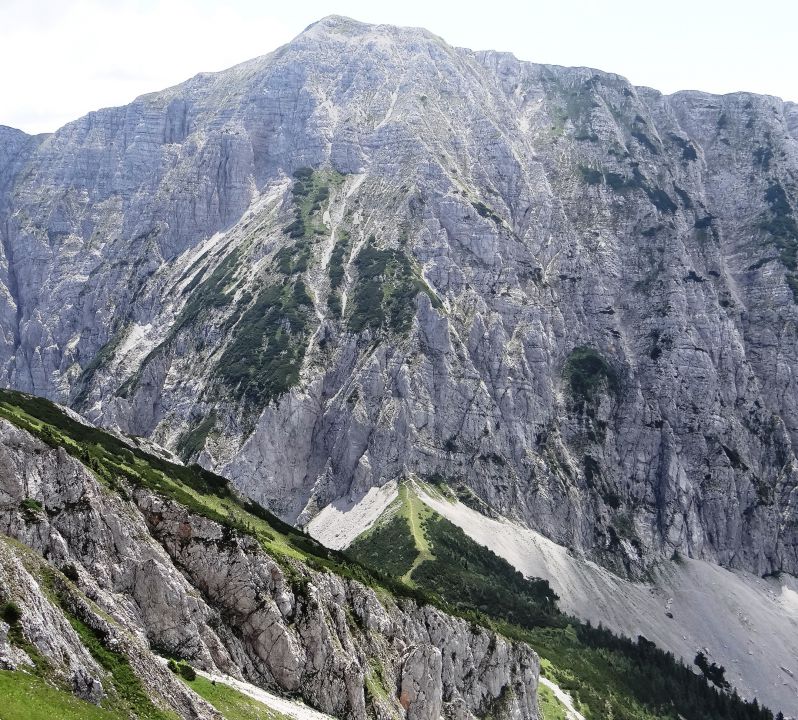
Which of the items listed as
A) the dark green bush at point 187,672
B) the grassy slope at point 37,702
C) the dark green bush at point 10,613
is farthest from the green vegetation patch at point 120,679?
the dark green bush at point 187,672

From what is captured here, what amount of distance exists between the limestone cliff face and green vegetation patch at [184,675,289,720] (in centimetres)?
409

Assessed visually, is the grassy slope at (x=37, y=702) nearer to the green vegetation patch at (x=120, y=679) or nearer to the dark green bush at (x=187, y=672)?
the green vegetation patch at (x=120, y=679)

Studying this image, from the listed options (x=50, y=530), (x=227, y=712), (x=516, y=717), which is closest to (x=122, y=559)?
(x=50, y=530)

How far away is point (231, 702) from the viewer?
60.0 metres

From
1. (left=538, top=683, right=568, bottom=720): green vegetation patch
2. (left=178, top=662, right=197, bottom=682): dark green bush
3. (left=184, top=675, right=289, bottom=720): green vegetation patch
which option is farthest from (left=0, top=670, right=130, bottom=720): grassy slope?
(left=538, top=683, right=568, bottom=720): green vegetation patch

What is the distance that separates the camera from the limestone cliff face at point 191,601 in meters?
53.0

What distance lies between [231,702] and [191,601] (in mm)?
11729

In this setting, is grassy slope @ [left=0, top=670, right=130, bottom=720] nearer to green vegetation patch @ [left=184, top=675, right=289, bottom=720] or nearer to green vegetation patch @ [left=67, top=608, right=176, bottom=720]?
green vegetation patch @ [left=67, top=608, right=176, bottom=720]

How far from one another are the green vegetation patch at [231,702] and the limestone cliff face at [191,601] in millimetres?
4091

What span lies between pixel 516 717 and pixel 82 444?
63.5 m

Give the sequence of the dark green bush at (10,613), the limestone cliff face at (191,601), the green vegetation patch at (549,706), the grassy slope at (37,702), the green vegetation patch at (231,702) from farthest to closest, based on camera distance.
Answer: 1. the green vegetation patch at (549,706)
2. the green vegetation patch at (231,702)
3. the limestone cliff face at (191,601)
4. the dark green bush at (10,613)
5. the grassy slope at (37,702)

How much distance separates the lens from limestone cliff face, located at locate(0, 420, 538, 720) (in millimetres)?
52969

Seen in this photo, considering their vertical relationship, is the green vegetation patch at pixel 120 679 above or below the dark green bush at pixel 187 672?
above

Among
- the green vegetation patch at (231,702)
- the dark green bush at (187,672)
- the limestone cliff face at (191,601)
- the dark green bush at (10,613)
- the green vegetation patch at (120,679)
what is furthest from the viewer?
the dark green bush at (187,672)
